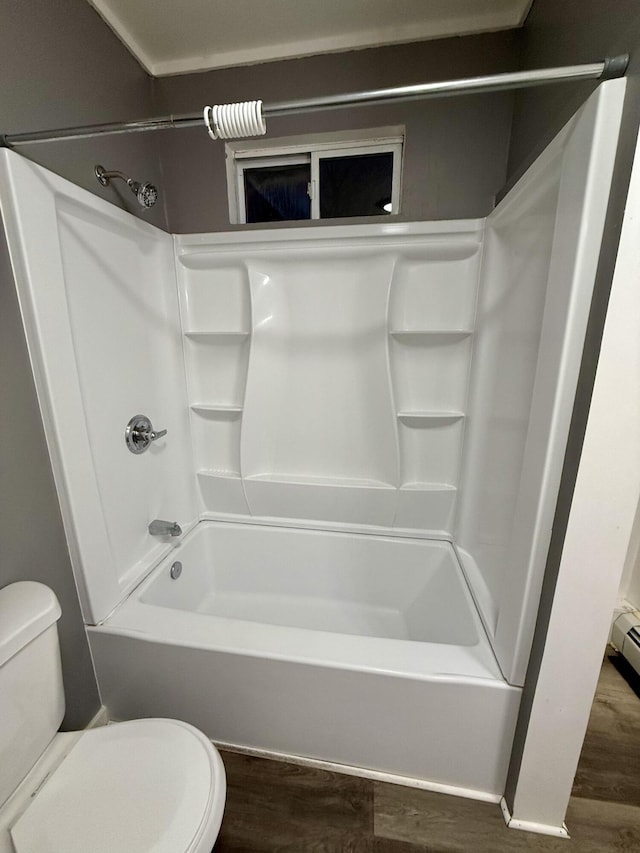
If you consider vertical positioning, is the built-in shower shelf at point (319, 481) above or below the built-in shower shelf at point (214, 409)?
below

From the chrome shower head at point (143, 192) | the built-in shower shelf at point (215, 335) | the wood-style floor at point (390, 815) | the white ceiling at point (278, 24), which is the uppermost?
the white ceiling at point (278, 24)

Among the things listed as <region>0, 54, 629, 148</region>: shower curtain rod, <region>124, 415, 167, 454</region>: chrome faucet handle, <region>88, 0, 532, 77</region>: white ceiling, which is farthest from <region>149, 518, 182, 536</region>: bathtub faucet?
<region>88, 0, 532, 77</region>: white ceiling

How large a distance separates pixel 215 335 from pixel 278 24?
1174 millimetres

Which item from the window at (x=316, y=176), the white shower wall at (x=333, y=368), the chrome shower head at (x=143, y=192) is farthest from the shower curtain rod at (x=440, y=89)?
the window at (x=316, y=176)

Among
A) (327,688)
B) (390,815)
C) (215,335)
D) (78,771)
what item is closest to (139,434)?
(215,335)

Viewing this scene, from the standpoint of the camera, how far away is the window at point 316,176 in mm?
1570

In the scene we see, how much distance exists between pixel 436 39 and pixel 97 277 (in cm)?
152

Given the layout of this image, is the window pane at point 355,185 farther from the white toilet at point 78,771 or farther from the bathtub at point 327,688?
the white toilet at point 78,771

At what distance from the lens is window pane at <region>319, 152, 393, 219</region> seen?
1.61 m

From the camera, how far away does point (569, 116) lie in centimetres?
90

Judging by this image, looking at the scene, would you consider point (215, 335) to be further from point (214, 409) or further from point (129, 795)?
→ point (129, 795)

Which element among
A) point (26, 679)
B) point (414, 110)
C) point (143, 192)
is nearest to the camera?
Result: point (26, 679)

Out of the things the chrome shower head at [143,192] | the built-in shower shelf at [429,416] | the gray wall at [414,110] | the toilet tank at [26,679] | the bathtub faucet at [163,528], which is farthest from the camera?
the built-in shower shelf at [429,416]

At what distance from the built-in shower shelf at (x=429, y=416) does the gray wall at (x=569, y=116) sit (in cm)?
82
